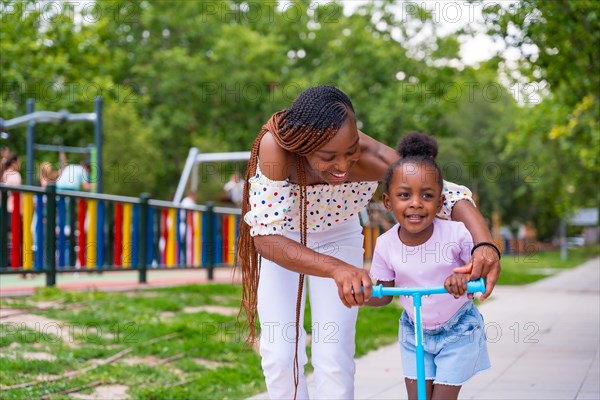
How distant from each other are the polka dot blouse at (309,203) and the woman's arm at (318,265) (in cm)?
7

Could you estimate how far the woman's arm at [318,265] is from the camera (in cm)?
311

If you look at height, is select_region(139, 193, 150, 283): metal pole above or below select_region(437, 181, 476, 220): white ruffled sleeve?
below

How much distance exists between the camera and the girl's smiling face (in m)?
3.45

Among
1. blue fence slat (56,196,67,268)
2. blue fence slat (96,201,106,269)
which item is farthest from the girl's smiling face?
blue fence slat (96,201,106,269)

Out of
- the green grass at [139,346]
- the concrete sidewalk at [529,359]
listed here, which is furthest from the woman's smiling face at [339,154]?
the concrete sidewalk at [529,359]

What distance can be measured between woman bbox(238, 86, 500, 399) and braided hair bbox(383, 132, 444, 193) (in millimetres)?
143

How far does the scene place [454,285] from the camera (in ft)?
10.3

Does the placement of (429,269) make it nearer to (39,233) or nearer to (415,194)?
(415,194)

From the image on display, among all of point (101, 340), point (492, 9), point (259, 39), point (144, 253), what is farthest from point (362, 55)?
point (101, 340)

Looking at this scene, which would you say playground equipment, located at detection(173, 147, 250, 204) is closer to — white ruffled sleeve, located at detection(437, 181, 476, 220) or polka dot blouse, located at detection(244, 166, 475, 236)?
polka dot blouse, located at detection(244, 166, 475, 236)

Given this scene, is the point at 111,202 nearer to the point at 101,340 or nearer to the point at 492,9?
the point at 101,340

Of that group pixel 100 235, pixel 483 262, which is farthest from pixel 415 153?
pixel 100 235

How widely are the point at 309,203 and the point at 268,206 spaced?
11.2 inches

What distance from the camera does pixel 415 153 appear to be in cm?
408
